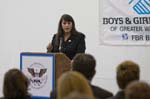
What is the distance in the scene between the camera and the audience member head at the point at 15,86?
7.93 feet

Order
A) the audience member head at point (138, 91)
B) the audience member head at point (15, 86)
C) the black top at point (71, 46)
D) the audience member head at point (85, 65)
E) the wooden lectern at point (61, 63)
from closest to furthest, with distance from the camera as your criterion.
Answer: the audience member head at point (138, 91), the audience member head at point (15, 86), the audience member head at point (85, 65), the wooden lectern at point (61, 63), the black top at point (71, 46)

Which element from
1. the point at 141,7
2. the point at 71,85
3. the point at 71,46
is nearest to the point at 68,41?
the point at 71,46

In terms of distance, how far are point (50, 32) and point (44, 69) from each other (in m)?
2.36

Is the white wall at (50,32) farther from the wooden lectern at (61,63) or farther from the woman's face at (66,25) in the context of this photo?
the wooden lectern at (61,63)

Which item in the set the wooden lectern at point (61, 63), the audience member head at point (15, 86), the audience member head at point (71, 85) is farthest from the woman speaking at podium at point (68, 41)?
the audience member head at point (71, 85)

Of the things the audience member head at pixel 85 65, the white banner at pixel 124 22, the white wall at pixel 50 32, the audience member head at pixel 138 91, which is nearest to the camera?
the audience member head at pixel 138 91

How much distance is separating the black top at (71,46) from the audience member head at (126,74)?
75.4 inches

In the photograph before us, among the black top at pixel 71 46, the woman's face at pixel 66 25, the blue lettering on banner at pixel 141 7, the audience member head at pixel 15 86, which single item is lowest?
the audience member head at pixel 15 86

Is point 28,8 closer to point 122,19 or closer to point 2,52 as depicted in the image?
point 2,52

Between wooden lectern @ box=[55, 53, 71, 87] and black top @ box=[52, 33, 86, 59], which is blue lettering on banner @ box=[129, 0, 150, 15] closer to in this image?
black top @ box=[52, 33, 86, 59]

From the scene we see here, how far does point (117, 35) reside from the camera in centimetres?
591

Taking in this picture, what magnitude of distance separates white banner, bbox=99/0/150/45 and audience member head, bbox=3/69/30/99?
141 inches

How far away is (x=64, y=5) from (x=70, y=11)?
0.16 m

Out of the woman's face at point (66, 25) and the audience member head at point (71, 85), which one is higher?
the woman's face at point (66, 25)
